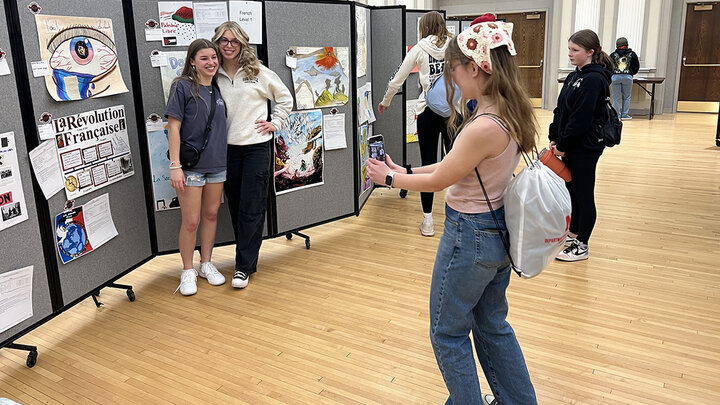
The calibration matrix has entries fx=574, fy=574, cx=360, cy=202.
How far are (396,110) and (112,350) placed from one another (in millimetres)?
3355

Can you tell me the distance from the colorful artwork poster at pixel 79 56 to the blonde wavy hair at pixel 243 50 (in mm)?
571

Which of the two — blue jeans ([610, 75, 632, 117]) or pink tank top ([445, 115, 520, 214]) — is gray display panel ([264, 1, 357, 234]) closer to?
pink tank top ([445, 115, 520, 214])

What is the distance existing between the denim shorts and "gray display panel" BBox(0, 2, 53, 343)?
32.4 inches

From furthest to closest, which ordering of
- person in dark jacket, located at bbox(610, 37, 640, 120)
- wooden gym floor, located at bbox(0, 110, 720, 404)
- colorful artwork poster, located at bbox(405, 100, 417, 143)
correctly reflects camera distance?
person in dark jacket, located at bbox(610, 37, 640, 120) < colorful artwork poster, located at bbox(405, 100, 417, 143) < wooden gym floor, located at bbox(0, 110, 720, 404)

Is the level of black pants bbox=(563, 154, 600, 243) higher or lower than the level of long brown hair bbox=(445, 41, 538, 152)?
lower

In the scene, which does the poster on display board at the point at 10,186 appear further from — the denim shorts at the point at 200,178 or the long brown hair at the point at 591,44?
the long brown hair at the point at 591,44

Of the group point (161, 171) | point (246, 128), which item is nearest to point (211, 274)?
point (161, 171)

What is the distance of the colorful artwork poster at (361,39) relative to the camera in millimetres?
4301

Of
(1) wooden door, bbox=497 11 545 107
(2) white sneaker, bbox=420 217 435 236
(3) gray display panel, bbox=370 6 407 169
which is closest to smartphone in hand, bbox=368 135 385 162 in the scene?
(3) gray display panel, bbox=370 6 407 169

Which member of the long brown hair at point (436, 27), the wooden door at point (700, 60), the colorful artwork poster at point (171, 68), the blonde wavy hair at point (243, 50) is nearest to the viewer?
the blonde wavy hair at point (243, 50)

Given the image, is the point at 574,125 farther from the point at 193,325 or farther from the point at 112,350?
the point at 112,350

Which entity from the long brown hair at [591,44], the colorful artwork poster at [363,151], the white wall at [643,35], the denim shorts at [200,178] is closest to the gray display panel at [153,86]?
the denim shorts at [200,178]

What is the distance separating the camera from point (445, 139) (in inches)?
177

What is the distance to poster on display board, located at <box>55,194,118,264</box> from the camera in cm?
283
